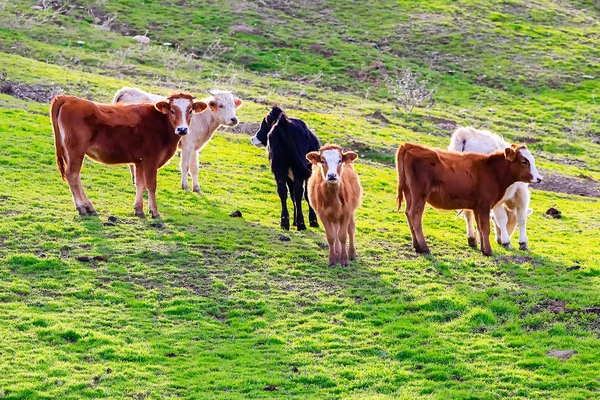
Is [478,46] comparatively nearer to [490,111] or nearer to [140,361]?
Answer: [490,111]

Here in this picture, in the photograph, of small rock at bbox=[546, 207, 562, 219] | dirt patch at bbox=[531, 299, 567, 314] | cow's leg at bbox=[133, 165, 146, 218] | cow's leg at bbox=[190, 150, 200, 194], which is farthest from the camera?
small rock at bbox=[546, 207, 562, 219]

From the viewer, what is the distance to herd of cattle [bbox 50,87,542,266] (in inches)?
633

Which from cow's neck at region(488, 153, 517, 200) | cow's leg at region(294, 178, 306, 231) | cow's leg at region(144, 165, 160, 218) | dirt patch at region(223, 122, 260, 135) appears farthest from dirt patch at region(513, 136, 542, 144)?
cow's leg at region(144, 165, 160, 218)

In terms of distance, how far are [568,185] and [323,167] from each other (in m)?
15.2

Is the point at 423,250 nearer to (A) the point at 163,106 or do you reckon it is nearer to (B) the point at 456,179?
(B) the point at 456,179

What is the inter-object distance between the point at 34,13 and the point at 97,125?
30349mm

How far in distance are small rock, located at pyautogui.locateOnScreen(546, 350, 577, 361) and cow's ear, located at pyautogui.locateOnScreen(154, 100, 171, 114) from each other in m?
8.80

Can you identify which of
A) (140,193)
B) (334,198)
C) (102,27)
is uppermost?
(334,198)

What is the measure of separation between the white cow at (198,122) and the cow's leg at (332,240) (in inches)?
237

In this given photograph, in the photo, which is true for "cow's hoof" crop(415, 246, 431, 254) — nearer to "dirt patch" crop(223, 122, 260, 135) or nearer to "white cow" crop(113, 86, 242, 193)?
"white cow" crop(113, 86, 242, 193)

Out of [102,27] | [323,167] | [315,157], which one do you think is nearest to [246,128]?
[315,157]

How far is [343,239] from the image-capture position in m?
15.9

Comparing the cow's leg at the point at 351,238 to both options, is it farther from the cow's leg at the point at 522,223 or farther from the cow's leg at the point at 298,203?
the cow's leg at the point at 522,223

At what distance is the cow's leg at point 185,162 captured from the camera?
21.2 metres
